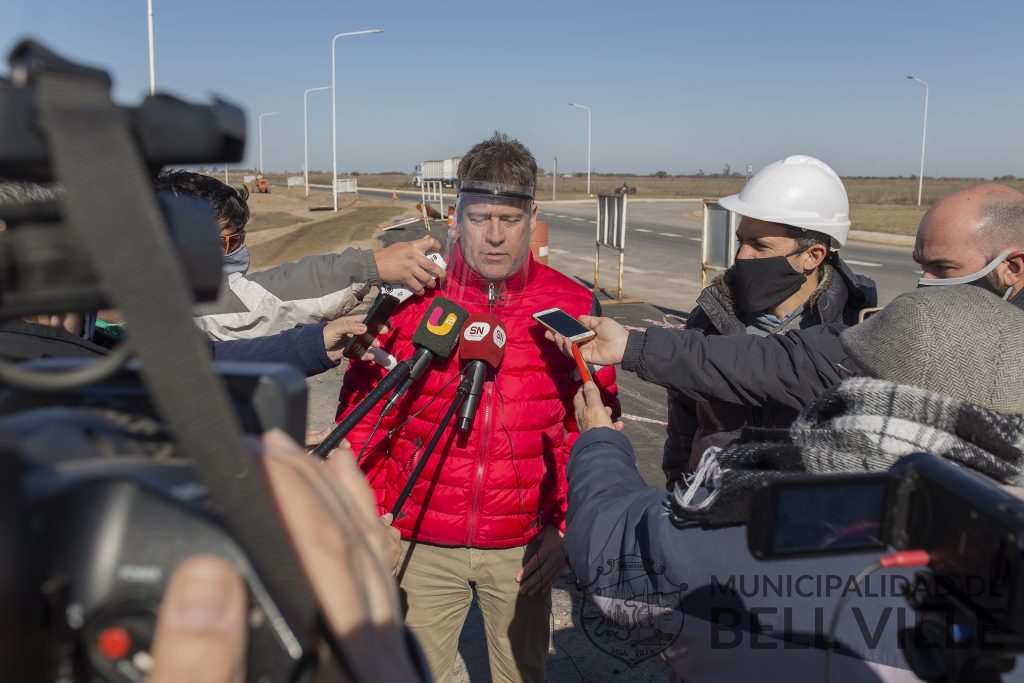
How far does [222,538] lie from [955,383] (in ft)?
4.56

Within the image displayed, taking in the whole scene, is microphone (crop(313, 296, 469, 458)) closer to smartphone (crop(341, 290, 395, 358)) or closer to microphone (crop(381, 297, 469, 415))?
microphone (crop(381, 297, 469, 415))

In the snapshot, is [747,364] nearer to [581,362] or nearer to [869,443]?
[581,362]

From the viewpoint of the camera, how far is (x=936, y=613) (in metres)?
1.06

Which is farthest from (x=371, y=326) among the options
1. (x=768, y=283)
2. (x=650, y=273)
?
(x=650, y=273)

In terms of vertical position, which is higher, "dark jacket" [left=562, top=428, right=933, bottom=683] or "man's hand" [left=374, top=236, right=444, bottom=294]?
"man's hand" [left=374, top=236, right=444, bottom=294]

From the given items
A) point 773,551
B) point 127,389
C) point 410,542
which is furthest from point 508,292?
point 127,389

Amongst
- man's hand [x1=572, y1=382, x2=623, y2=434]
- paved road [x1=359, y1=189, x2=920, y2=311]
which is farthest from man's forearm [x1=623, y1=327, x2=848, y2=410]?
paved road [x1=359, y1=189, x2=920, y2=311]

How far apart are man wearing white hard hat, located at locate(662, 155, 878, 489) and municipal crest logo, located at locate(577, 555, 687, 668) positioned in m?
1.17

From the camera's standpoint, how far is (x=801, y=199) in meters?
3.24

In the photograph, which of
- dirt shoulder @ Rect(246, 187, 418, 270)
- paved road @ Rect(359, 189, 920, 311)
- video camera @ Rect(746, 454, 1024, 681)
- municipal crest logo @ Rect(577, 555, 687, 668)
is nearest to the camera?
video camera @ Rect(746, 454, 1024, 681)

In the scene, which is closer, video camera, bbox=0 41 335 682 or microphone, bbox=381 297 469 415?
video camera, bbox=0 41 335 682

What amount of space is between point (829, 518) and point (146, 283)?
2.94 ft

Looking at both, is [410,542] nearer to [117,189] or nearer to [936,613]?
[936,613]

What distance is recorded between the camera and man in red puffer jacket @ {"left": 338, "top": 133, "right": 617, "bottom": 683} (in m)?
2.85
